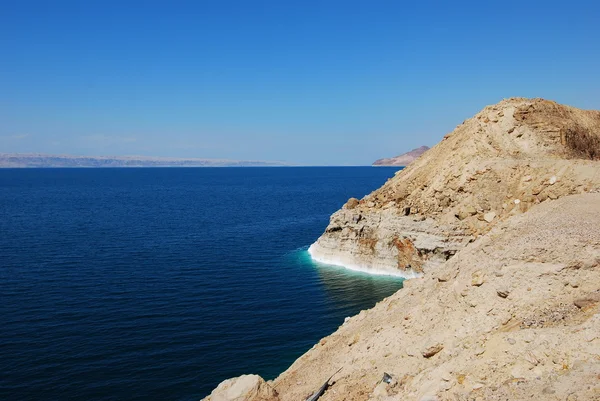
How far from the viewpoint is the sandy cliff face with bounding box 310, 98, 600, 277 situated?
46.3m

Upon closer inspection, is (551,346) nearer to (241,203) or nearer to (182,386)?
(182,386)

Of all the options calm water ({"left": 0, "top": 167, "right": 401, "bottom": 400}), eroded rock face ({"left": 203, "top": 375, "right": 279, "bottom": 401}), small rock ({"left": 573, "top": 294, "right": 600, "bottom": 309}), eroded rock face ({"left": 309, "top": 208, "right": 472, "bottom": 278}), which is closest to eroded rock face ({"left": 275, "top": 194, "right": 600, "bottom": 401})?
small rock ({"left": 573, "top": 294, "right": 600, "bottom": 309})

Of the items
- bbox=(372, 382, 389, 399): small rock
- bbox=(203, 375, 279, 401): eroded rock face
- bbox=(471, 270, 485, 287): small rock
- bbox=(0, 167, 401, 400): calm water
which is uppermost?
bbox=(471, 270, 485, 287): small rock

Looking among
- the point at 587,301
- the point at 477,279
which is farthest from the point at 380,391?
the point at 587,301

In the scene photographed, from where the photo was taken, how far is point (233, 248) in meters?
69.1

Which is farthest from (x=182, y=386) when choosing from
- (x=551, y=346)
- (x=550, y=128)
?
(x=550, y=128)

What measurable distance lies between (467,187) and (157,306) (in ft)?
116

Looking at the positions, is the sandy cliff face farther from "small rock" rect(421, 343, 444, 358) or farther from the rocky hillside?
"small rock" rect(421, 343, 444, 358)

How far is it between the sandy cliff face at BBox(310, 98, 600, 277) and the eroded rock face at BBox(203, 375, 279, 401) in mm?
32231

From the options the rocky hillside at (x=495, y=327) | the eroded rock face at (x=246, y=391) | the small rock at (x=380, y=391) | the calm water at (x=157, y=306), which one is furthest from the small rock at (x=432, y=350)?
the calm water at (x=157, y=306)

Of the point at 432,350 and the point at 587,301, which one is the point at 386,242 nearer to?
the point at 432,350

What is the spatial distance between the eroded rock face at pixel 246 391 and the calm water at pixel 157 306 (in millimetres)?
6703

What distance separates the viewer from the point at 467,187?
164 feet

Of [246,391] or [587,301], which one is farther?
[246,391]
